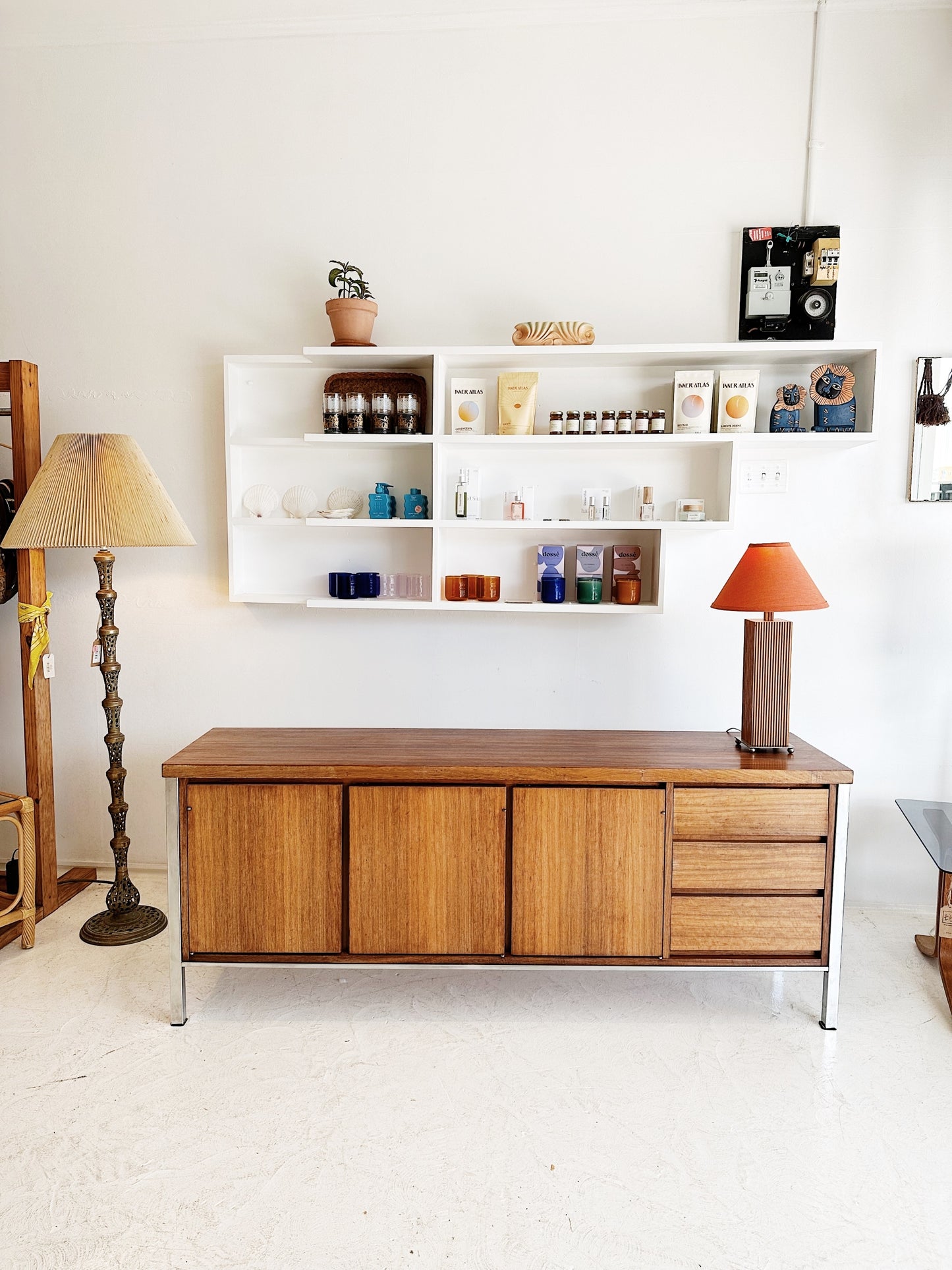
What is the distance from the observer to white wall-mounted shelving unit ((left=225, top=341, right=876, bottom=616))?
112 inches

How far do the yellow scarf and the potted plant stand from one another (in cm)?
147

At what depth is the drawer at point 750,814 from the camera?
7.59 feet

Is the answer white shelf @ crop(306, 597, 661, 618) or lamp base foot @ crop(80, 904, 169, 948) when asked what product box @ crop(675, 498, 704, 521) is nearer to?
white shelf @ crop(306, 597, 661, 618)

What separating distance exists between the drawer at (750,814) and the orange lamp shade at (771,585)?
0.54 m

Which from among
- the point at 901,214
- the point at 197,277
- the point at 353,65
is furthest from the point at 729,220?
the point at 197,277

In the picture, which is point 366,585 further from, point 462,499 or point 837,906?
point 837,906

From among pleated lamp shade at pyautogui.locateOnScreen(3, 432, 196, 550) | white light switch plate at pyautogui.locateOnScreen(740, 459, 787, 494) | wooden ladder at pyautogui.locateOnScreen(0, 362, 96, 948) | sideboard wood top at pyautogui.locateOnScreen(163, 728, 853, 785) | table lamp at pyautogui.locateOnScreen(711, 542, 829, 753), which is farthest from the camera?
white light switch plate at pyautogui.locateOnScreen(740, 459, 787, 494)

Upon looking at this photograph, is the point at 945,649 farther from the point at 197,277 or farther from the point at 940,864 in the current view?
the point at 197,277

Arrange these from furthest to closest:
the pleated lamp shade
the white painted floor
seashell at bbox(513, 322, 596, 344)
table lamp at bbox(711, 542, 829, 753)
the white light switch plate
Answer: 1. the white light switch plate
2. seashell at bbox(513, 322, 596, 344)
3. the pleated lamp shade
4. table lamp at bbox(711, 542, 829, 753)
5. the white painted floor

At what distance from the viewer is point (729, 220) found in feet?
9.73

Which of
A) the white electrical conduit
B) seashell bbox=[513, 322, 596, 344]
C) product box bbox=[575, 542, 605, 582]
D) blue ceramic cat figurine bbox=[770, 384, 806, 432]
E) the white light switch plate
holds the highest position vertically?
the white electrical conduit

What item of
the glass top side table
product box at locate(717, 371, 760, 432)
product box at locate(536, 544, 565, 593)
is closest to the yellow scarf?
product box at locate(536, 544, 565, 593)

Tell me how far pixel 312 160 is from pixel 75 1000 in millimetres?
3011

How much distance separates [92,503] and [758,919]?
2.40m
